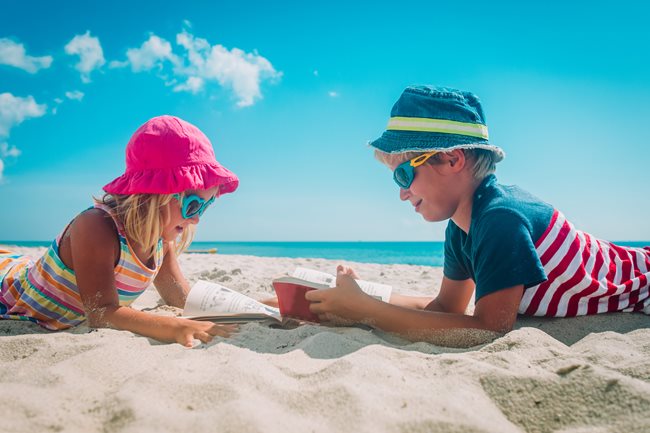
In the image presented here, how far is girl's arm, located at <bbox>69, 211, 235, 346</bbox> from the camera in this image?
2010 millimetres

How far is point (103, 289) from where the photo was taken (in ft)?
7.06

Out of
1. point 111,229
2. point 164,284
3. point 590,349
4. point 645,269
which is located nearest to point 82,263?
point 111,229

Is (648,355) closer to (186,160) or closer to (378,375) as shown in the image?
(378,375)

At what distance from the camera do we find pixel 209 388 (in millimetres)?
1263

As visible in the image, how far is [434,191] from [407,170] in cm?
20

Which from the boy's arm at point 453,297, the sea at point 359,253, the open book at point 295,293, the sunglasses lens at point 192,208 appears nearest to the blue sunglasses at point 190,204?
the sunglasses lens at point 192,208

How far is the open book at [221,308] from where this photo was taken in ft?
7.51

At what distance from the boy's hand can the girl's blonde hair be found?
101 cm

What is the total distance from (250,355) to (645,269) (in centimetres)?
225

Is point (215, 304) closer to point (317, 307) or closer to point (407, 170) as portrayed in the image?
point (317, 307)

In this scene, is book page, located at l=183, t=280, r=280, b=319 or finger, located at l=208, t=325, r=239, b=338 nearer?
finger, located at l=208, t=325, r=239, b=338

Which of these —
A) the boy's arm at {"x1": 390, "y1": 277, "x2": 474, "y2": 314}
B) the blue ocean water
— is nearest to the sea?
the blue ocean water

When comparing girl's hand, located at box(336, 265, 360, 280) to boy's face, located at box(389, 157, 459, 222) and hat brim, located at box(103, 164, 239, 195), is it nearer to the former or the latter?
boy's face, located at box(389, 157, 459, 222)

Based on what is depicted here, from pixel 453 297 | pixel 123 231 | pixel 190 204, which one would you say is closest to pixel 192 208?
pixel 190 204
